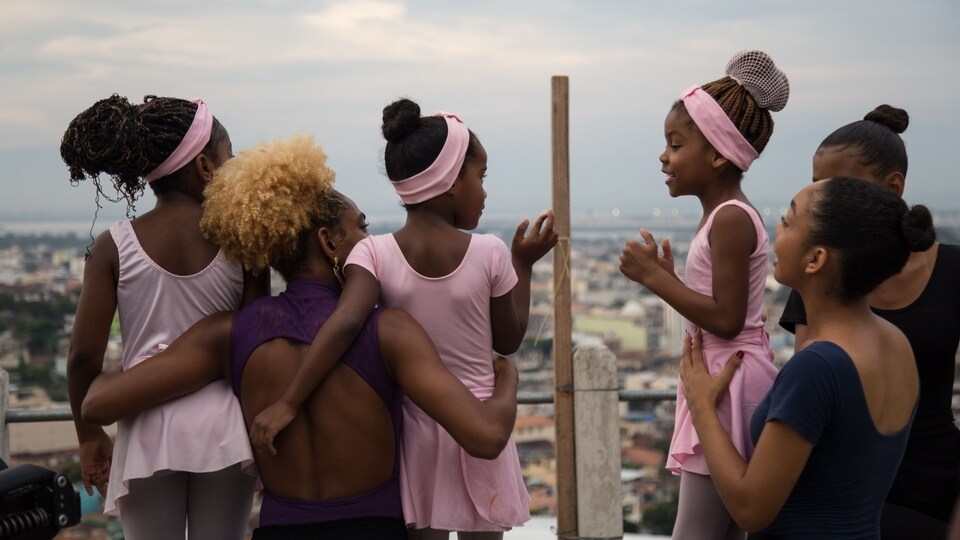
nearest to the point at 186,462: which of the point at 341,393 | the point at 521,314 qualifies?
the point at 341,393

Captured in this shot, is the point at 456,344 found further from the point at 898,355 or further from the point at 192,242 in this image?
the point at 898,355

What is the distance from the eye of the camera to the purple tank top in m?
2.26

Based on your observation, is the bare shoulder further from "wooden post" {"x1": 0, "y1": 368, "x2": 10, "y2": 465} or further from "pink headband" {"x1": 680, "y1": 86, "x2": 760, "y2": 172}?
"wooden post" {"x1": 0, "y1": 368, "x2": 10, "y2": 465}

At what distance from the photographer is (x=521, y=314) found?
103 inches

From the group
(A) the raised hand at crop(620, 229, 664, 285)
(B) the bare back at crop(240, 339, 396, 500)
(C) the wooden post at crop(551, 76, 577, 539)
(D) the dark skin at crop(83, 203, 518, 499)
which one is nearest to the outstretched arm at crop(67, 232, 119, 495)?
(D) the dark skin at crop(83, 203, 518, 499)

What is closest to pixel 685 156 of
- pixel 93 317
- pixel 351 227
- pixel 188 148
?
pixel 351 227

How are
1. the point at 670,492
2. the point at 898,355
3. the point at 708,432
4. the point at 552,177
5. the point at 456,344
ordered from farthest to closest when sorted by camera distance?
the point at 670,492
the point at 552,177
the point at 456,344
the point at 708,432
the point at 898,355

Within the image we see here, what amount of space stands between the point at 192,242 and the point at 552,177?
8.29 ft

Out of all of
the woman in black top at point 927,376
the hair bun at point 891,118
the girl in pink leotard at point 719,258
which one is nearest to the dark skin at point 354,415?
the girl in pink leotard at point 719,258

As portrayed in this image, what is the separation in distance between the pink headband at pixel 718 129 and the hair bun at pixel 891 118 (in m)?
0.35

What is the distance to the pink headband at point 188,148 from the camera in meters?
2.62

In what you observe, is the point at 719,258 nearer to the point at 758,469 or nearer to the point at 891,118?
the point at 891,118

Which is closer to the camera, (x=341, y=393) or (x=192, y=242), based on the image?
(x=341, y=393)

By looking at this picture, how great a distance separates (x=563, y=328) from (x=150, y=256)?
289cm
